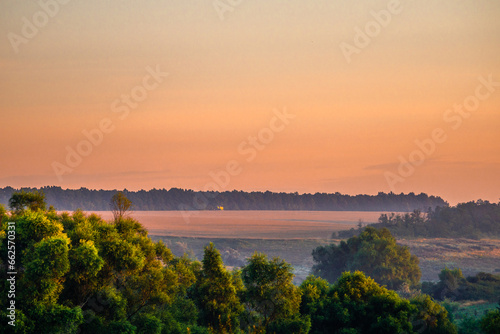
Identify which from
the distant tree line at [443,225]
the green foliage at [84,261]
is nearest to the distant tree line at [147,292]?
the green foliage at [84,261]

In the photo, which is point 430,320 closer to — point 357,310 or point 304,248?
point 357,310

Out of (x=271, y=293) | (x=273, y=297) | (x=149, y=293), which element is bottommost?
(x=273, y=297)

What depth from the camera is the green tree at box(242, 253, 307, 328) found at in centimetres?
4478

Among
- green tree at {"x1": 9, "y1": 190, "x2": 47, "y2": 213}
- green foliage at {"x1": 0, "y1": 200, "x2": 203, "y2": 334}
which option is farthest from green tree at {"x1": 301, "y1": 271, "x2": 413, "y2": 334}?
green tree at {"x1": 9, "y1": 190, "x2": 47, "y2": 213}

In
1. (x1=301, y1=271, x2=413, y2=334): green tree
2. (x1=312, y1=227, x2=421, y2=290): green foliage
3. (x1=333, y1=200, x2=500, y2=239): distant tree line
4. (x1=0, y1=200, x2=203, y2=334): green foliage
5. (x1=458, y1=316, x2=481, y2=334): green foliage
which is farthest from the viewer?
(x1=333, y1=200, x2=500, y2=239): distant tree line

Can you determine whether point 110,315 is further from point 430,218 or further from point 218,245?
point 430,218

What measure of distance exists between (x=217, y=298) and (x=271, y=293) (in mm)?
4125

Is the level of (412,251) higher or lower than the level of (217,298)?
higher

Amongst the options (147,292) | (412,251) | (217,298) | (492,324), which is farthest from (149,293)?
(412,251)

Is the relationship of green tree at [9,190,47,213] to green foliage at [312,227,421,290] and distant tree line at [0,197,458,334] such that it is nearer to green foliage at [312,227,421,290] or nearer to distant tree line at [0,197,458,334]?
distant tree line at [0,197,458,334]

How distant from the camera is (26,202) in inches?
1764

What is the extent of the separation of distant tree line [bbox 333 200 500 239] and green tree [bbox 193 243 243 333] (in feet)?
402

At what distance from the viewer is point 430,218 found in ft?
641

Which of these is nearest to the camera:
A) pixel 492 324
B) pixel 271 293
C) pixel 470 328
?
pixel 492 324
